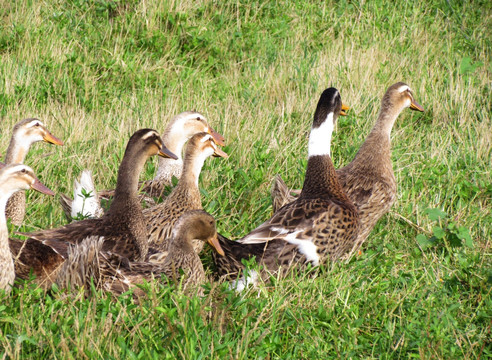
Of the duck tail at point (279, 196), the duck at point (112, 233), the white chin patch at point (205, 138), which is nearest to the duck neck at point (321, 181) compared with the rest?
the duck tail at point (279, 196)

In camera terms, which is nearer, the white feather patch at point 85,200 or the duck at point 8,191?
Result: the duck at point 8,191

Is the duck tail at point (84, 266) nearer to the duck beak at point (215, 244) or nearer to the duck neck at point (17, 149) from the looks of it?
the duck beak at point (215, 244)

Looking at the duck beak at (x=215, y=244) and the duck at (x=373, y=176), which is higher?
the duck at (x=373, y=176)

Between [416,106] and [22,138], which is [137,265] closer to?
[22,138]

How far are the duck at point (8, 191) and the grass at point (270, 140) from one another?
5.1 inches

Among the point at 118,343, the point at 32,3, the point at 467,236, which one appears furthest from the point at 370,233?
the point at 32,3

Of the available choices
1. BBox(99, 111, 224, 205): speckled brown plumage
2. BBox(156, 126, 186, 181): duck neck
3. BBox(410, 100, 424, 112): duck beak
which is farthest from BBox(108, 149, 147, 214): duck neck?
BBox(410, 100, 424, 112): duck beak

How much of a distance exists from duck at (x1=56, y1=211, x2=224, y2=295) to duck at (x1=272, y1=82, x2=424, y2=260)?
A: 107 centimetres

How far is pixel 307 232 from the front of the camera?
4.94m

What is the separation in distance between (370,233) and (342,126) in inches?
63.7

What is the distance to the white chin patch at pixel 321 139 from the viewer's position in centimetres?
561

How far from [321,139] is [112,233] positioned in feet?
6.11

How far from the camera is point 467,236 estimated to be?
505 cm

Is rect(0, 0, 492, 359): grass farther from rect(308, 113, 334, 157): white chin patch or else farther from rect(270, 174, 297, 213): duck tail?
rect(308, 113, 334, 157): white chin patch
